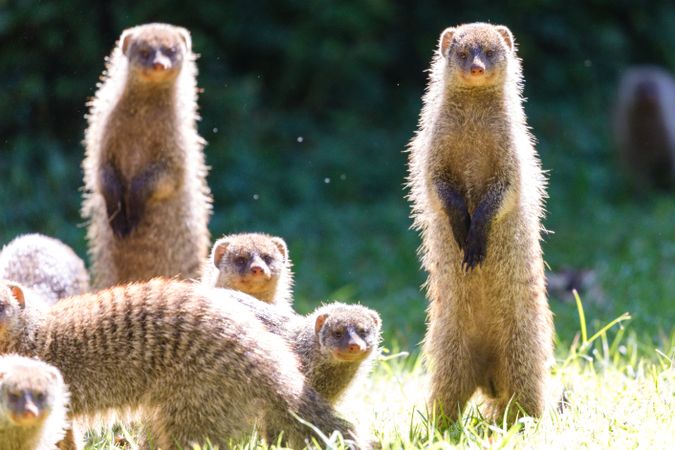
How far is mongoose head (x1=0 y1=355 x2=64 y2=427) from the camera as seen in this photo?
130 inches

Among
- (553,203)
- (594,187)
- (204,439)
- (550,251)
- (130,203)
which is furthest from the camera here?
(594,187)

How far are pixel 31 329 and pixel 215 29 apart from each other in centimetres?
577

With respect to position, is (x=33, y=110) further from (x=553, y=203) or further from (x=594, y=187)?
(x=594, y=187)

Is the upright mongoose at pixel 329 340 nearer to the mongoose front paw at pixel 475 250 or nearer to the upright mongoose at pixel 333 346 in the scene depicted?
the upright mongoose at pixel 333 346

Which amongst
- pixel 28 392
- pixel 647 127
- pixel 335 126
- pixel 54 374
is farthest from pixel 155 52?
pixel 647 127

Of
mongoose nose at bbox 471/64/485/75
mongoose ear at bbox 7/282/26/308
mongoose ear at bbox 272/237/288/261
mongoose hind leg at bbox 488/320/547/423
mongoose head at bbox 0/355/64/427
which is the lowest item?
mongoose hind leg at bbox 488/320/547/423

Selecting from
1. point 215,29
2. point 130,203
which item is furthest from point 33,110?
point 130,203

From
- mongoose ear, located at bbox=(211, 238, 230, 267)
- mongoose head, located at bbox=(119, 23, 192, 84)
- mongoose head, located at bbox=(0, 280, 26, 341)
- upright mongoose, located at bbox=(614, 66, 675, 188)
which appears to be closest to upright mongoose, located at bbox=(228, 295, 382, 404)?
mongoose ear, located at bbox=(211, 238, 230, 267)

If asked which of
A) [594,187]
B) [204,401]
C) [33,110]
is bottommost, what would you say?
[594,187]

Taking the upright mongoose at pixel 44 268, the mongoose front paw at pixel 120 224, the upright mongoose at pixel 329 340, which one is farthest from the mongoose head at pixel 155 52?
the upright mongoose at pixel 329 340

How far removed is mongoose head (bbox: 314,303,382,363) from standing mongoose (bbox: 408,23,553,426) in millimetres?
300

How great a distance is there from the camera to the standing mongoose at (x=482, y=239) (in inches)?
166

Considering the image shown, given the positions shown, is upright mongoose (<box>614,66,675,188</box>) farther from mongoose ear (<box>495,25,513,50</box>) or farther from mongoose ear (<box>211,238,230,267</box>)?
mongoose ear (<box>211,238,230,267</box>)

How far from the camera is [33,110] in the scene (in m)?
8.70
